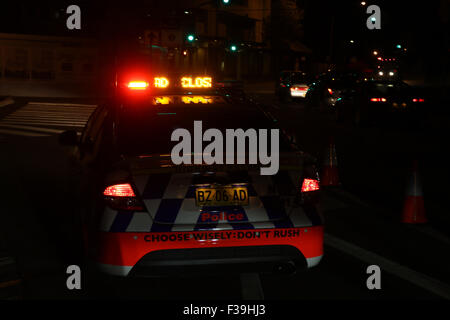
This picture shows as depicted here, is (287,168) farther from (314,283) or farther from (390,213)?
(390,213)

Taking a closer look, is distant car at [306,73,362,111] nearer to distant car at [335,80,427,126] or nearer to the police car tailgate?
distant car at [335,80,427,126]

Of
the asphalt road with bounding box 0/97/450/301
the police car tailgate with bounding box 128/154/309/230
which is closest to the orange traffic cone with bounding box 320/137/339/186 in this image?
the asphalt road with bounding box 0/97/450/301

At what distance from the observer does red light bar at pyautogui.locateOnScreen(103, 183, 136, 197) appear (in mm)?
4766

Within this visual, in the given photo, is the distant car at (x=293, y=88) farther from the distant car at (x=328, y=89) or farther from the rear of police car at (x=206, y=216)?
the rear of police car at (x=206, y=216)

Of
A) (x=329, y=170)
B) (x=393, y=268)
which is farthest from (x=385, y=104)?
(x=393, y=268)

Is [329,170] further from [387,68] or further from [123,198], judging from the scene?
[387,68]

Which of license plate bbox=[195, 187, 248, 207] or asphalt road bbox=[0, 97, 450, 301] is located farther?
asphalt road bbox=[0, 97, 450, 301]

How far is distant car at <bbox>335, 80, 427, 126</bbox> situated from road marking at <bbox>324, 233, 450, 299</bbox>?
1428cm

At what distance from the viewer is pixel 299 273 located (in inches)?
229

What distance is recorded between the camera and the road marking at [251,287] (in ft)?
16.7

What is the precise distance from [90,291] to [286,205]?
5.61ft

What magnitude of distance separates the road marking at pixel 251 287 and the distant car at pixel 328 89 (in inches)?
842

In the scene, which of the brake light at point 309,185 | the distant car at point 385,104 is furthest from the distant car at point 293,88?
the brake light at point 309,185

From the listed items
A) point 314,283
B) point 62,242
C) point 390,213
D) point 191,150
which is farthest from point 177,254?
point 390,213
